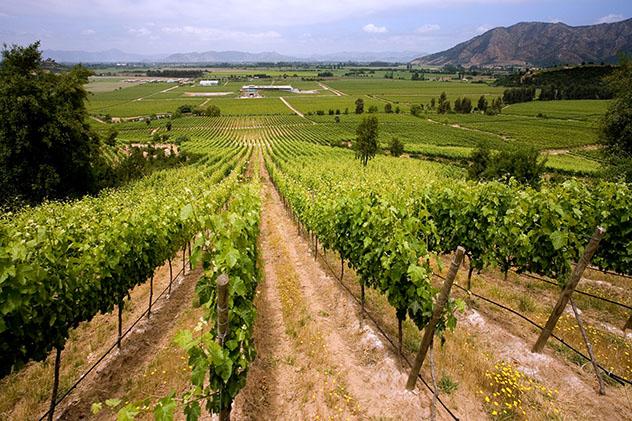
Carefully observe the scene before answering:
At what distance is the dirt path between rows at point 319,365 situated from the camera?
5.77 metres

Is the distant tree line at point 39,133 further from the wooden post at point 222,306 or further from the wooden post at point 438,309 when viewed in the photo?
the wooden post at point 438,309

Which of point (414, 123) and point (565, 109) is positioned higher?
point (565, 109)

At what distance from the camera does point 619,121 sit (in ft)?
91.4

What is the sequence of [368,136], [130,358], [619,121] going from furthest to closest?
[368,136]
[619,121]
[130,358]

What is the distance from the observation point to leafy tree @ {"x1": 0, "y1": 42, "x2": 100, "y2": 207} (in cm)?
2344

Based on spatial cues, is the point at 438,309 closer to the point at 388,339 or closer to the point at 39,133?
the point at 388,339

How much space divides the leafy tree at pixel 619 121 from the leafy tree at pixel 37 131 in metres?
46.1

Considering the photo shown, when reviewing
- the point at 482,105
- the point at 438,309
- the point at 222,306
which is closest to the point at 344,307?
the point at 438,309

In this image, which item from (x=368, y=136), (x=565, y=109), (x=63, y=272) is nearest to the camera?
(x=63, y=272)

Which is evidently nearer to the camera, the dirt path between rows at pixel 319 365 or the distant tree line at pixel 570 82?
the dirt path between rows at pixel 319 365

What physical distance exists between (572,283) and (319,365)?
17.6 ft

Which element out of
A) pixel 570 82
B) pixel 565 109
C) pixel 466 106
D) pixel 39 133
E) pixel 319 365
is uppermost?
pixel 570 82

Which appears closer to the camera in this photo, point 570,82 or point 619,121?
point 619,121

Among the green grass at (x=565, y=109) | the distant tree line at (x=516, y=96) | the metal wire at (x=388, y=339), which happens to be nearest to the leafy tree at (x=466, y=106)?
the green grass at (x=565, y=109)
